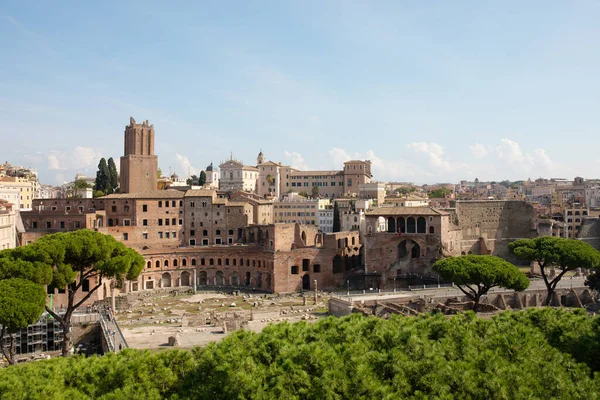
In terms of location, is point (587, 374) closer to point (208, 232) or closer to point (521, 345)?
point (521, 345)

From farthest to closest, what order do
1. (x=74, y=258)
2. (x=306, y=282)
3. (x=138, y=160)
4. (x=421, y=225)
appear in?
(x=138, y=160)
(x=306, y=282)
(x=421, y=225)
(x=74, y=258)

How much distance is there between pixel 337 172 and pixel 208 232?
3556 centimetres

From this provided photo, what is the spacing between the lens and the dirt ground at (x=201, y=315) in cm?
3834

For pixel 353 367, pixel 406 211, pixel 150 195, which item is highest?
pixel 150 195

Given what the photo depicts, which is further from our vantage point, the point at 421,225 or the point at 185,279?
the point at 185,279

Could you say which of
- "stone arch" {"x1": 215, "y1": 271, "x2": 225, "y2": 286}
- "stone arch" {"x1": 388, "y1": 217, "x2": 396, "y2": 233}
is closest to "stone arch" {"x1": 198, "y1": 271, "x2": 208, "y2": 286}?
"stone arch" {"x1": 215, "y1": 271, "x2": 225, "y2": 286}

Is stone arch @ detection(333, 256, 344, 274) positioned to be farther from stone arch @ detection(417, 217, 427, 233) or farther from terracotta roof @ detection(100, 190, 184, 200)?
terracotta roof @ detection(100, 190, 184, 200)

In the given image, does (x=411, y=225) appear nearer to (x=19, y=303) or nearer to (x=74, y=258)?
(x=74, y=258)

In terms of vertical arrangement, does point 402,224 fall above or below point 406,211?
below

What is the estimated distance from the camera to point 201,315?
1789 inches

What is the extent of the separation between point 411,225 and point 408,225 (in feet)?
0.99

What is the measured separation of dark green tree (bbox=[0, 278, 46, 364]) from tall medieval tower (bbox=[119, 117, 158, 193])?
45.4 m

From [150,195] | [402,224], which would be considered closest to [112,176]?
[150,195]

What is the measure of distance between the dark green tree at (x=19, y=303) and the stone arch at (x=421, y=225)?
3741 cm
